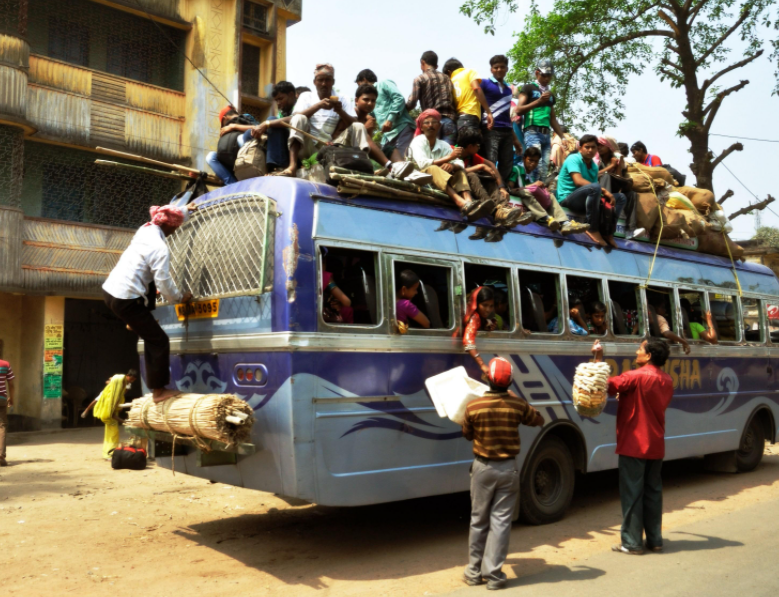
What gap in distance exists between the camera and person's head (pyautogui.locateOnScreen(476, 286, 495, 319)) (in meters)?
6.41

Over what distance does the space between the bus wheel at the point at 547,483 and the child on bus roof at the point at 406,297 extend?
6.25 ft

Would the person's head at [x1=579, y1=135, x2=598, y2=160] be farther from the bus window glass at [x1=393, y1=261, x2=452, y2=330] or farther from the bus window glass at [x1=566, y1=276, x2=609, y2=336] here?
the bus window glass at [x1=393, y1=261, x2=452, y2=330]

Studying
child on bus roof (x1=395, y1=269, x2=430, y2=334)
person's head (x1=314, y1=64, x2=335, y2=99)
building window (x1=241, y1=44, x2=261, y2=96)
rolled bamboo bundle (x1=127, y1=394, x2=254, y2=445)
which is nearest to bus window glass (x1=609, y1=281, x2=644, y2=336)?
child on bus roof (x1=395, y1=269, x2=430, y2=334)

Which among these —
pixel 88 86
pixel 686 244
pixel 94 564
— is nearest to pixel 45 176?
pixel 88 86

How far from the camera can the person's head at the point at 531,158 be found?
9.33m

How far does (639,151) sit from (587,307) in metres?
4.59

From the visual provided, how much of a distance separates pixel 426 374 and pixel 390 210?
53.6 inches

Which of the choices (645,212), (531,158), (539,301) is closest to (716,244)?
(645,212)

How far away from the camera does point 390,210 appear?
6000 millimetres

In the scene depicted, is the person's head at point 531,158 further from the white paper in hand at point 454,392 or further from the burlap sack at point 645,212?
the white paper in hand at point 454,392

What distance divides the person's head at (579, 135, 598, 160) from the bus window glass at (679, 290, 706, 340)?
207 cm

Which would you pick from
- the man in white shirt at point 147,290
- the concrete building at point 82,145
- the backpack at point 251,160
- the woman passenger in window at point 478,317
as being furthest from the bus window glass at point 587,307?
the concrete building at point 82,145

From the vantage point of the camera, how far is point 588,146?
8.51 m

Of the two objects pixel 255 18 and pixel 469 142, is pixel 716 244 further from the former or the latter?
pixel 255 18
